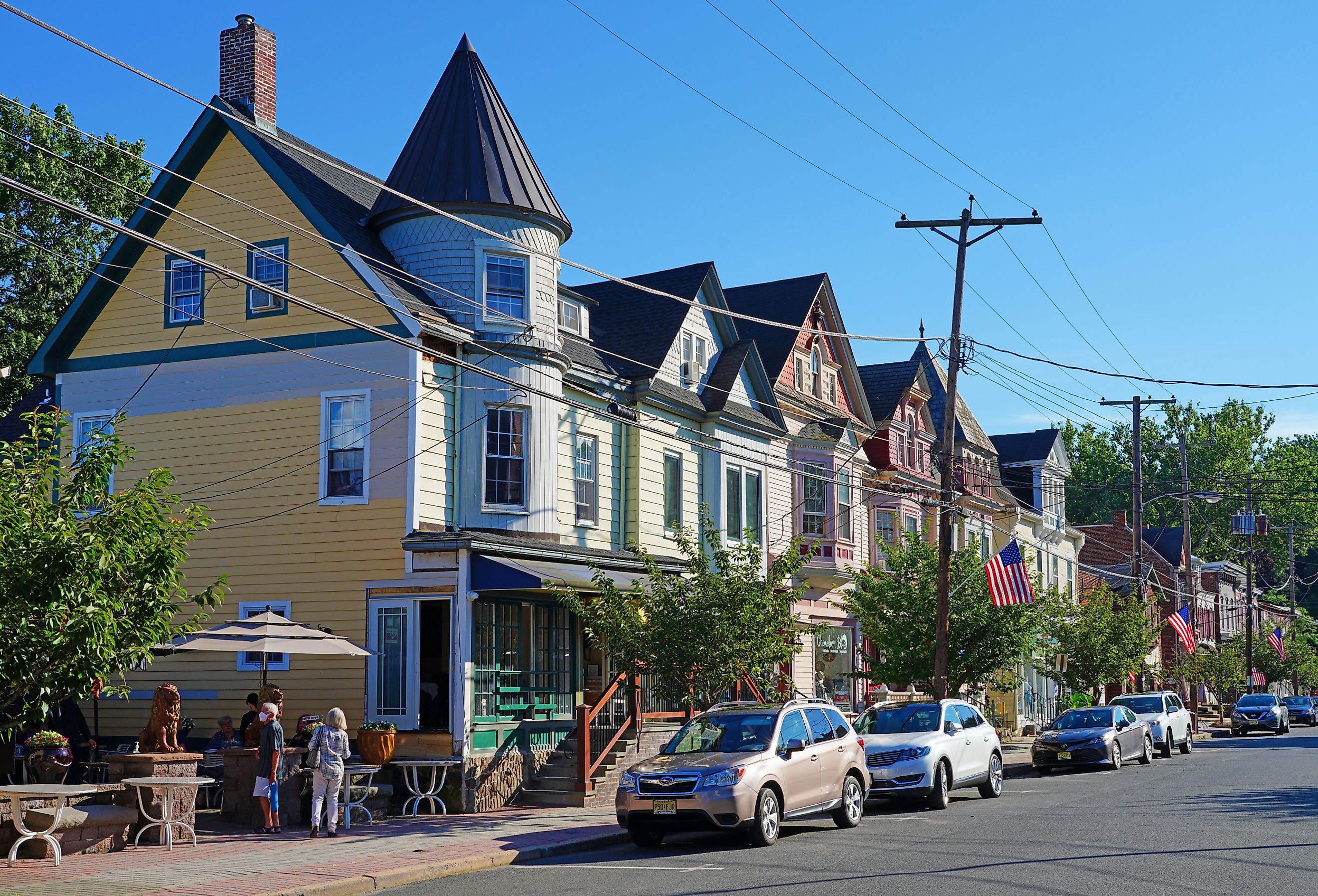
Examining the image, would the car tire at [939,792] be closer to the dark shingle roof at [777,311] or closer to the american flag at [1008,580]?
the american flag at [1008,580]

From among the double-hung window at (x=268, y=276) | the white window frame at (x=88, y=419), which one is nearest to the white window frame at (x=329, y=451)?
the double-hung window at (x=268, y=276)

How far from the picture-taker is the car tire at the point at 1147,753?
31500mm

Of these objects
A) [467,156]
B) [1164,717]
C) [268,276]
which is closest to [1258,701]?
[1164,717]

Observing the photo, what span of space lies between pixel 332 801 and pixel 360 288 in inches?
374

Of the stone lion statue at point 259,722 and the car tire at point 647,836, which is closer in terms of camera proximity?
the car tire at point 647,836

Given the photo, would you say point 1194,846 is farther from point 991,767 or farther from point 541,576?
point 541,576

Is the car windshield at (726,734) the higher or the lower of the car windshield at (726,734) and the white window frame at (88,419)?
the lower

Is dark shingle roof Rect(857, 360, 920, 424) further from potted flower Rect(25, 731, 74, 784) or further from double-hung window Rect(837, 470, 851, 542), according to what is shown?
potted flower Rect(25, 731, 74, 784)

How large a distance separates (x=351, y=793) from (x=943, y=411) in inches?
1370

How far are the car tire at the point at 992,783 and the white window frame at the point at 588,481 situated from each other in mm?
8477

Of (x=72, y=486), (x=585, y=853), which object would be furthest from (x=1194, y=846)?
(x=72, y=486)

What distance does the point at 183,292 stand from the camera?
24.5 metres

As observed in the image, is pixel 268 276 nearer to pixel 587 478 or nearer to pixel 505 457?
pixel 505 457

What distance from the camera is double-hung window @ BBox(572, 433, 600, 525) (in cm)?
2520
